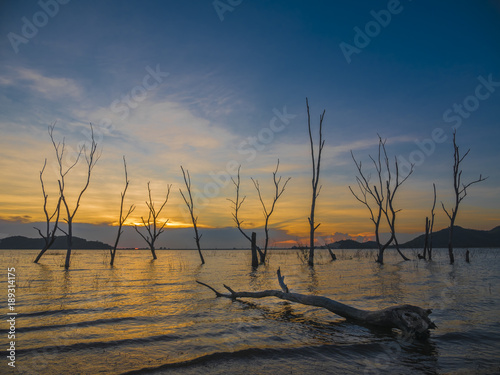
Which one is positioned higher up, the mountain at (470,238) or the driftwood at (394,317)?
the driftwood at (394,317)

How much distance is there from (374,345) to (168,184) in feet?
102

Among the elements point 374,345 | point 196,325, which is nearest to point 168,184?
point 196,325

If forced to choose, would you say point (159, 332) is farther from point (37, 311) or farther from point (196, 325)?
point (37, 311)

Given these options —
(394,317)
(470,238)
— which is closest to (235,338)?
(394,317)

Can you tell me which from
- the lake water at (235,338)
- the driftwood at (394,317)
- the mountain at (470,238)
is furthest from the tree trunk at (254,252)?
the mountain at (470,238)

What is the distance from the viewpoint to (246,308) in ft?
27.1

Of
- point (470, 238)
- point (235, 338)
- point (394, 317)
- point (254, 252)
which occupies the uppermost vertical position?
point (394, 317)

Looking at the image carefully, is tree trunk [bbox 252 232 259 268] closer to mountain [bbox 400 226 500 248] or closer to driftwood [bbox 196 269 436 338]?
driftwood [bbox 196 269 436 338]
